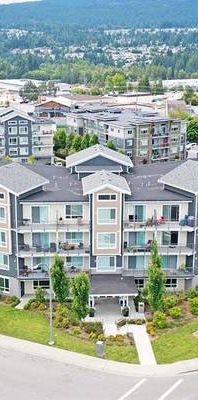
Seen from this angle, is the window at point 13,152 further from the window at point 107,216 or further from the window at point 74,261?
the window at point 107,216

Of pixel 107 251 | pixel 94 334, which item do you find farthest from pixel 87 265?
pixel 94 334

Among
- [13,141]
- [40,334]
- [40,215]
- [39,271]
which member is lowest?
[40,334]

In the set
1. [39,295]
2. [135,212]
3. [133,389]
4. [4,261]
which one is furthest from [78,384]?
[135,212]

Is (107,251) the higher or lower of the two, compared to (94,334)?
higher

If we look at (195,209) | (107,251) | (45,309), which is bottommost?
(45,309)

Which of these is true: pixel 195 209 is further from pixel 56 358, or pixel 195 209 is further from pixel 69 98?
pixel 69 98

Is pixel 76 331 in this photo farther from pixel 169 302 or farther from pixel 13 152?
pixel 13 152

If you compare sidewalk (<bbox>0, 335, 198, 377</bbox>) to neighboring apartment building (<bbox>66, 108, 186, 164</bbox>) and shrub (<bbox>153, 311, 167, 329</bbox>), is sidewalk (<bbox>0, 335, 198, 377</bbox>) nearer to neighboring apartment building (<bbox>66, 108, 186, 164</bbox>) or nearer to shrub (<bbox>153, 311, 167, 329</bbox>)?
shrub (<bbox>153, 311, 167, 329</bbox>)
